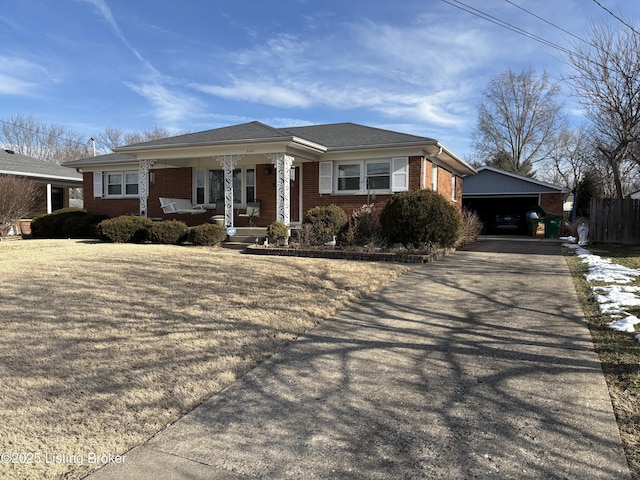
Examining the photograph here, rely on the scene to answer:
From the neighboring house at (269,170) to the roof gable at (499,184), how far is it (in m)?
8.50

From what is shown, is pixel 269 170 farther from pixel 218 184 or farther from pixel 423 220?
pixel 423 220

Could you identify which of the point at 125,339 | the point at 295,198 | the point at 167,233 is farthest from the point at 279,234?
the point at 125,339

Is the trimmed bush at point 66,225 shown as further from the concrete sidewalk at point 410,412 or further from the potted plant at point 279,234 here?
the concrete sidewalk at point 410,412

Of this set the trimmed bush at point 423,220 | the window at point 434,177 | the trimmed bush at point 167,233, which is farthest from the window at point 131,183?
the trimmed bush at point 423,220

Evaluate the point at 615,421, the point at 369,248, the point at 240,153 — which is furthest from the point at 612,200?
the point at 615,421

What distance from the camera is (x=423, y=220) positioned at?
11547mm

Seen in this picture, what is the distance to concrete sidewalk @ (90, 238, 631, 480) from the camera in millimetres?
2596

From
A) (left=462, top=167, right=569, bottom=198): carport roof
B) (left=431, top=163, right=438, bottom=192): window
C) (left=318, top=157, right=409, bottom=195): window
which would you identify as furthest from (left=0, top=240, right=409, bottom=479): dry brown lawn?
(left=462, top=167, right=569, bottom=198): carport roof

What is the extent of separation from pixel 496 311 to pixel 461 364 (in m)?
2.15

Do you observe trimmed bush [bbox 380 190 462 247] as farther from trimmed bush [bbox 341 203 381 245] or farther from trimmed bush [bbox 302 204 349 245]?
trimmed bush [bbox 302 204 349 245]

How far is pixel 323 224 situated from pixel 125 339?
8.76 m

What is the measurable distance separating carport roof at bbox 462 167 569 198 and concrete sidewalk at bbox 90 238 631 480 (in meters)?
23.5

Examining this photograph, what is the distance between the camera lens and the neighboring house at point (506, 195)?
87.7 ft

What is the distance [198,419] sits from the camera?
125 inches
